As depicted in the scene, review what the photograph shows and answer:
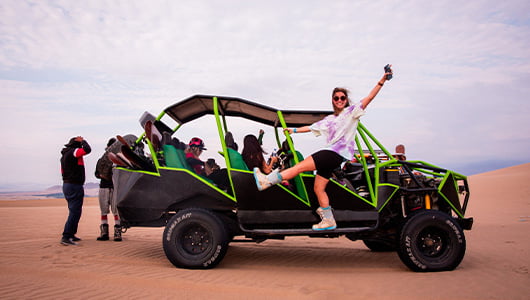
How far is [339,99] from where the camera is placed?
481cm

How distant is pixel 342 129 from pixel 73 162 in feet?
17.0

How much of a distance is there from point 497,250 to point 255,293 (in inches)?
195

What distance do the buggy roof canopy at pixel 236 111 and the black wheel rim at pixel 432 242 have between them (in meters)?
2.04

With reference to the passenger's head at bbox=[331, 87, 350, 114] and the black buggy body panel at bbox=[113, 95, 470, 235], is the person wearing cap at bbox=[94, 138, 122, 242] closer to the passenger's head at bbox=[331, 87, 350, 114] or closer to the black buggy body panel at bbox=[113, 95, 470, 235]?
the black buggy body panel at bbox=[113, 95, 470, 235]

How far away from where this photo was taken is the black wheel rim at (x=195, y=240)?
15.9ft

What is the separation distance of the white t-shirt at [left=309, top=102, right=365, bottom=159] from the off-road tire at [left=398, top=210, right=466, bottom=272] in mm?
1240

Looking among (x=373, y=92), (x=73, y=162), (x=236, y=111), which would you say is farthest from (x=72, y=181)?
(x=373, y=92)

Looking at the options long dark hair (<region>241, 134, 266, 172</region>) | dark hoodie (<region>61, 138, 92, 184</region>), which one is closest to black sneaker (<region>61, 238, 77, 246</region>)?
dark hoodie (<region>61, 138, 92, 184</region>)

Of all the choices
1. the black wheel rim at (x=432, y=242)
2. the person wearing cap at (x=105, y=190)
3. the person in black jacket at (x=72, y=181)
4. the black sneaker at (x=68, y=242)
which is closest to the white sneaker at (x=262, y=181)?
the black wheel rim at (x=432, y=242)

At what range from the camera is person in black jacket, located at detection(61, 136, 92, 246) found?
6852 millimetres

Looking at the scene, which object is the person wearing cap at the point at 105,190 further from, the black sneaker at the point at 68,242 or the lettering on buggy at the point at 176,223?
the lettering on buggy at the point at 176,223

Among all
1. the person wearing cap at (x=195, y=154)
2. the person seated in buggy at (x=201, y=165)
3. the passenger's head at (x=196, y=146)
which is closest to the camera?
the person seated in buggy at (x=201, y=165)

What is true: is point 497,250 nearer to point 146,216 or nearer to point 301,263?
point 301,263

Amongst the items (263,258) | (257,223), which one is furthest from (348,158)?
(263,258)
